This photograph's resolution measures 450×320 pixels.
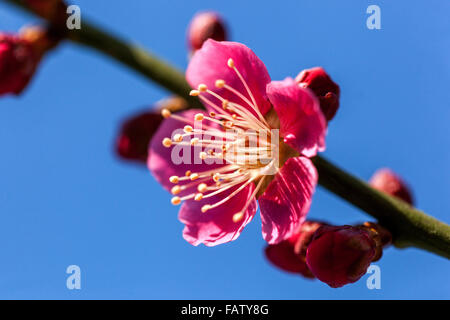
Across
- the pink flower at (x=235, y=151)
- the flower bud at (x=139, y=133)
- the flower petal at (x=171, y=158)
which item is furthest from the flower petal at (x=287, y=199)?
the flower bud at (x=139, y=133)

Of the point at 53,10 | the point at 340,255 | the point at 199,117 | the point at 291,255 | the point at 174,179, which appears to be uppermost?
the point at 53,10

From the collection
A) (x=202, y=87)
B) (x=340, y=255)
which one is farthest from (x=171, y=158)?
(x=340, y=255)

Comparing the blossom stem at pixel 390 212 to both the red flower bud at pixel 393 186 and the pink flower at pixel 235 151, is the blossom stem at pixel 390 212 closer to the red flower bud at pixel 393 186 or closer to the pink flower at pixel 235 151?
the pink flower at pixel 235 151

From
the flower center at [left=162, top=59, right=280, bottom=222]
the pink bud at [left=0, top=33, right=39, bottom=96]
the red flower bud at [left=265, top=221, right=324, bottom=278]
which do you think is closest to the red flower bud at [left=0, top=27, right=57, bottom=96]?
the pink bud at [left=0, top=33, right=39, bottom=96]

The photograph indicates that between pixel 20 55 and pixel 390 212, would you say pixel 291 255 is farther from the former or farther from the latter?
pixel 20 55

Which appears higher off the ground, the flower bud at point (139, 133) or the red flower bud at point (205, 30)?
the red flower bud at point (205, 30)

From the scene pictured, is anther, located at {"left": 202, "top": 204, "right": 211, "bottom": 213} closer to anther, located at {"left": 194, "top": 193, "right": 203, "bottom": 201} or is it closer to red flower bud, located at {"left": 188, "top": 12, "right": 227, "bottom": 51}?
anther, located at {"left": 194, "top": 193, "right": 203, "bottom": 201}
